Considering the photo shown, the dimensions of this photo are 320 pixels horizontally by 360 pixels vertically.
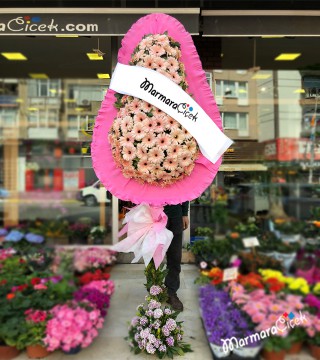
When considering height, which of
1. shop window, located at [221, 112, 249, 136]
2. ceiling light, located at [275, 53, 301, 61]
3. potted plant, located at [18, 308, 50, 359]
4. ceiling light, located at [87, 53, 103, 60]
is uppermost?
ceiling light, located at [275, 53, 301, 61]

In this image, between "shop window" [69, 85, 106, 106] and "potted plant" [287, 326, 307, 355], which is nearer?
"potted plant" [287, 326, 307, 355]

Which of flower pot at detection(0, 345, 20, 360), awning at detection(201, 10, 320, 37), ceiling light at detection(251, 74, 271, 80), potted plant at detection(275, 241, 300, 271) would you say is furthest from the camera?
ceiling light at detection(251, 74, 271, 80)

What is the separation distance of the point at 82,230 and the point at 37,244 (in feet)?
1.28

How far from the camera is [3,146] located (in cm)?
566

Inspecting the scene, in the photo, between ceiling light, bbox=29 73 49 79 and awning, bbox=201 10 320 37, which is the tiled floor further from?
ceiling light, bbox=29 73 49 79

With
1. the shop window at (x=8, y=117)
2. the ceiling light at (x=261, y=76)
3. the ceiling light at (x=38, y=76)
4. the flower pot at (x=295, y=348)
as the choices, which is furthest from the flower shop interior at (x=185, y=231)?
the ceiling light at (x=38, y=76)

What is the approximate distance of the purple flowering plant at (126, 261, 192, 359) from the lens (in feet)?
8.01

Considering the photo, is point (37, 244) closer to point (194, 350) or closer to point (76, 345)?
point (76, 345)

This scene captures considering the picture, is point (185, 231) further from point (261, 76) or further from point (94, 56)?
point (261, 76)

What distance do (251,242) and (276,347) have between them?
0.59 metres

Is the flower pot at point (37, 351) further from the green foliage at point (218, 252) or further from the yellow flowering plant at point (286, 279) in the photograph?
the yellow flowering plant at point (286, 279)

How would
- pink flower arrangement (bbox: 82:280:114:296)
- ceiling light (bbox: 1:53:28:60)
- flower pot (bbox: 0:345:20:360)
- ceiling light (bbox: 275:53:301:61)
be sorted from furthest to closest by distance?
ceiling light (bbox: 1:53:28:60), ceiling light (bbox: 275:53:301:61), flower pot (bbox: 0:345:20:360), pink flower arrangement (bbox: 82:280:114:296)

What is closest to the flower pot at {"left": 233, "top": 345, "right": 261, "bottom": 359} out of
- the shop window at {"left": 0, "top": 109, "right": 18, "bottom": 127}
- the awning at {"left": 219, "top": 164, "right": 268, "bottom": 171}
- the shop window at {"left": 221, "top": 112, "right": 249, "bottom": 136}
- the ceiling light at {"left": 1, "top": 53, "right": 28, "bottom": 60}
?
the awning at {"left": 219, "top": 164, "right": 268, "bottom": 171}

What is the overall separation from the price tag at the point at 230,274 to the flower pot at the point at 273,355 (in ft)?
1.38
